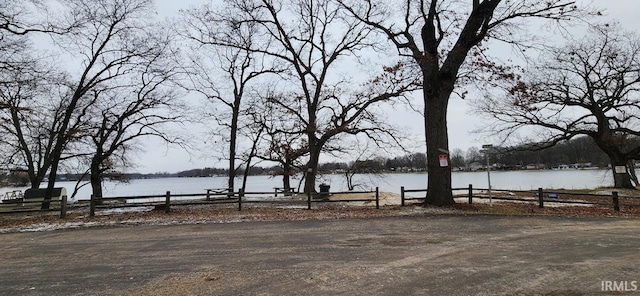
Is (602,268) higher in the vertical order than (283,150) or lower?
lower

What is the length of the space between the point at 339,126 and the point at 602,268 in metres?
18.1

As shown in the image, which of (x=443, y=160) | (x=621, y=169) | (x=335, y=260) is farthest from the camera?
(x=621, y=169)

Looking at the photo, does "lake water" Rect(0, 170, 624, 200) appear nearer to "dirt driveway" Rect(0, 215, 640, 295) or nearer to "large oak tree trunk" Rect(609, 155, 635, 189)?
"large oak tree trunk" Rect(609, 155, 635, 189)

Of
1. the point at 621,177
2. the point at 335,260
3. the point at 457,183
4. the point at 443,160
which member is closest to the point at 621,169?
the point at 621,177

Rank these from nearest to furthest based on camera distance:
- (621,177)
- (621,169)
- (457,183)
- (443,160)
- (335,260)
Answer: (335,260)
(443,160)
(621,169)
(621,177)
(457,183)

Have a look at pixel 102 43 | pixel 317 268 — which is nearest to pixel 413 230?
pixel 317 268

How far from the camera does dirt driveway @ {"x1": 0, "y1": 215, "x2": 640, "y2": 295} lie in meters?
4.98

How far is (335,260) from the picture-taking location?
21.1 feet

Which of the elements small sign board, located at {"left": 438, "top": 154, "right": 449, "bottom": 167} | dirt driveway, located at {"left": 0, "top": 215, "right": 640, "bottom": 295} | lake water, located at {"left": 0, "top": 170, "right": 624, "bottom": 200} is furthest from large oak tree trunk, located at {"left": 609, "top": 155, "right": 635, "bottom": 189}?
dirt driveway, located at {"left": 0, "top": 215, "right": 640, "bottom": 295}

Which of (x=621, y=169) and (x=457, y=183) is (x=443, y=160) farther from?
(x=457, y=183)

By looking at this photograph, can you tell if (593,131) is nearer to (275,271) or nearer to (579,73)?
(579,73)

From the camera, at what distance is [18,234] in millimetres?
11023

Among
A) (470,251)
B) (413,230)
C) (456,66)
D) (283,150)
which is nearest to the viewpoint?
(470,251)

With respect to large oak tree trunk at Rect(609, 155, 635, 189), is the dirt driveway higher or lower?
lower
